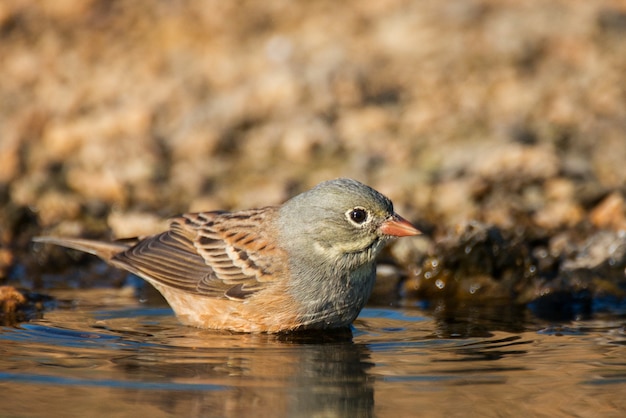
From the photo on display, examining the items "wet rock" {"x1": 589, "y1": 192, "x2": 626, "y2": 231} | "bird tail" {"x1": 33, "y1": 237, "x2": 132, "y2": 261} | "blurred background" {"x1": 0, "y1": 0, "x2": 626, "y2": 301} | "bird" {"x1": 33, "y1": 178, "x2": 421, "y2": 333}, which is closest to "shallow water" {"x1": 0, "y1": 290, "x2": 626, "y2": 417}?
"bird" {"x1": 33, "y1": 178, "x2": 421, "y2": 333}

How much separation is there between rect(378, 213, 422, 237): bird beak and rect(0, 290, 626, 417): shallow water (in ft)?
2.31

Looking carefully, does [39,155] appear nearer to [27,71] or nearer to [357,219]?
[27,71]

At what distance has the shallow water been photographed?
18.2 feet

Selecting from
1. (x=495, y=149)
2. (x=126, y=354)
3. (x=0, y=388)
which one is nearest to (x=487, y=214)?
(x=495, y=149)

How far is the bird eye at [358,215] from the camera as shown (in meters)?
7.69

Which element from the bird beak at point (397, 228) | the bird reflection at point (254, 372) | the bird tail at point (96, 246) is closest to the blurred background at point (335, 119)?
the bird tail at point (96, 246)

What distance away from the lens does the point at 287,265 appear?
7.78 metres

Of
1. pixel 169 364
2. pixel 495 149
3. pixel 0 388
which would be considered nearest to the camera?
pixel 0 388

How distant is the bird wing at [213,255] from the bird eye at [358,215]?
1.99 ft

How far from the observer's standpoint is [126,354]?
22.0 feet

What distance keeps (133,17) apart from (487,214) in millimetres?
5610

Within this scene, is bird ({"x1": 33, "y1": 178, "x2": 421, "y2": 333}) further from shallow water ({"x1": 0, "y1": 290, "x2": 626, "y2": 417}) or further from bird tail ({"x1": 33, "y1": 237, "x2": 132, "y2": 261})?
bird tail ({"x1": 33, "y1": 237, "x2": 132, "y2": 261})

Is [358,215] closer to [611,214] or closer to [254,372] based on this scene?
[254,372]

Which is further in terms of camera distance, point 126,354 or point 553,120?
point 553,120
